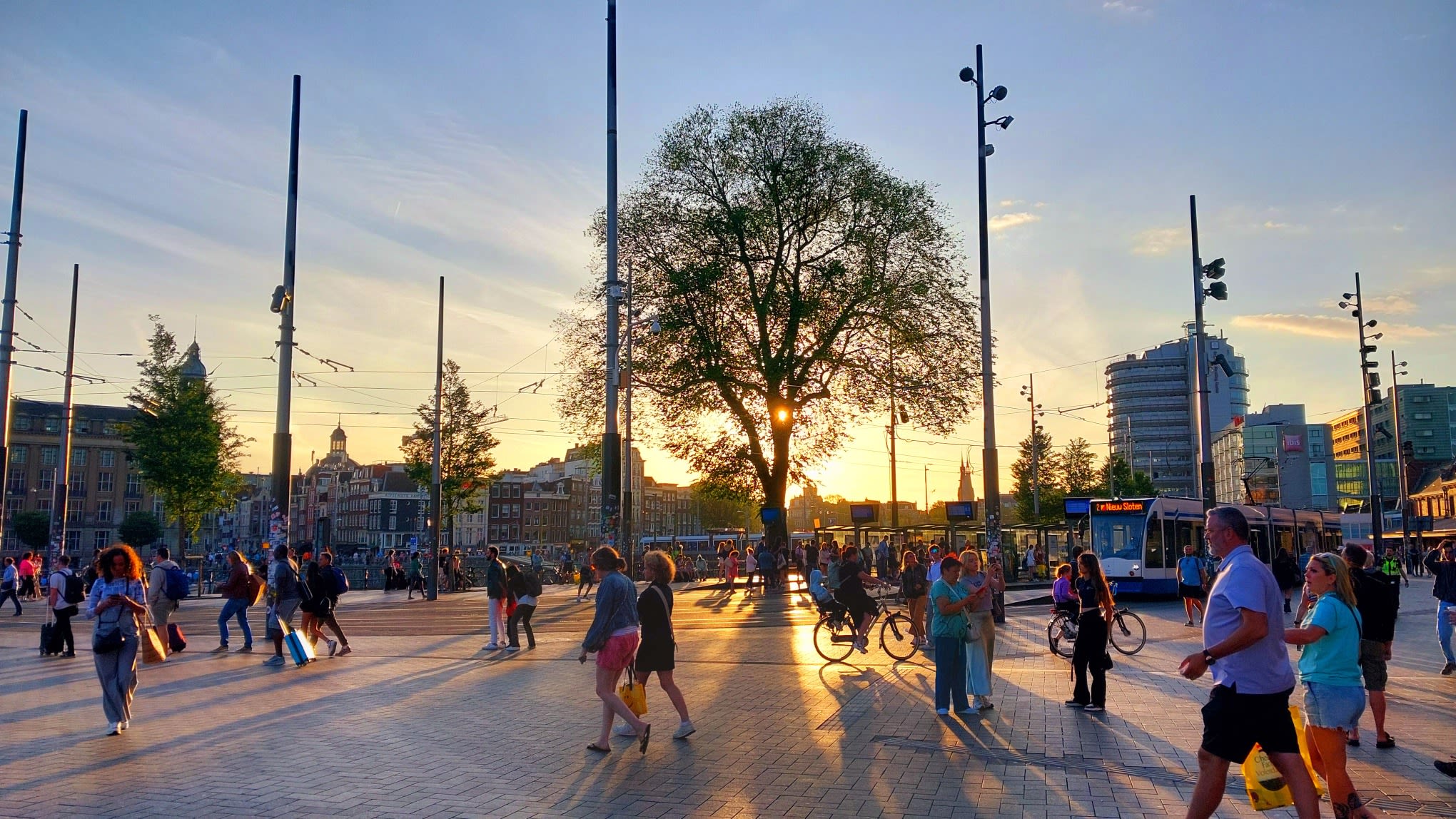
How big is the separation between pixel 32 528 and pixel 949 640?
102314 mm

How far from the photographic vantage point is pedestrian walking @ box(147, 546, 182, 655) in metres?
16.8

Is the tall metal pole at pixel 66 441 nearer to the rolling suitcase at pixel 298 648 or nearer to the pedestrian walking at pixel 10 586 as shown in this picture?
the pedestrian walking at pixel 10 586

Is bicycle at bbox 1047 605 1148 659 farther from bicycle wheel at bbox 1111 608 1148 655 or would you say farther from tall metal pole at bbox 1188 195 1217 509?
tall metal pole at bbox 1188 195 1217 509

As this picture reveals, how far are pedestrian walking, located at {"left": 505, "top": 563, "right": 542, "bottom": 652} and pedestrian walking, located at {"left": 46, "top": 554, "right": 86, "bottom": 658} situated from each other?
6.78 meters

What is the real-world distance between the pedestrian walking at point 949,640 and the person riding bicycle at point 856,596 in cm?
526

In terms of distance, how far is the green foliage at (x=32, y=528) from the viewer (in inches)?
3647

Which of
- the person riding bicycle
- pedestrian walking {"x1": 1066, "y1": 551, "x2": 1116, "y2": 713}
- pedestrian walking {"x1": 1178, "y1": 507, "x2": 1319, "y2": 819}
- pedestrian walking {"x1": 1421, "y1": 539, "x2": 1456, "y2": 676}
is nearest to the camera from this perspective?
pedestrian walking {"x1": 1178, "y1": 507, "x2": 1319, "y2": 819}

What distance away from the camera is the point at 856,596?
16.9 metres

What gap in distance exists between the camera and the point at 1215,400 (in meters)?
176

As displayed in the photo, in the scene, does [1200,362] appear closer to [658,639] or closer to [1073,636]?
[1073,636]

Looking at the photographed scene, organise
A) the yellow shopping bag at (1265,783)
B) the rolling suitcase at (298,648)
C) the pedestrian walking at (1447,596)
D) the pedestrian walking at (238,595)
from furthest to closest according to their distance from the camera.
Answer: the pedestrian walking at (238,595), the rolling suitcase at (298,648), the pedestrian walking at (1447,596), the yellow shopping bag at (1265,783)

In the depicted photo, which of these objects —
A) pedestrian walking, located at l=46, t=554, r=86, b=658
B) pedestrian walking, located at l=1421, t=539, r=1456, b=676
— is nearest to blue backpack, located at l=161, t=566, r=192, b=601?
pedestrian walking, located at l=46, t=554, r=86, b=658

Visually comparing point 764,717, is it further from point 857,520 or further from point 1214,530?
point 857,520

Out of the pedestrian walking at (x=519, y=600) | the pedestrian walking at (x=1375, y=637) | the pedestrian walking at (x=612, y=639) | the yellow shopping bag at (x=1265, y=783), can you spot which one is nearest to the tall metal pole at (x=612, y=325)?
the pedestrian walking at (x=519, y=600)
